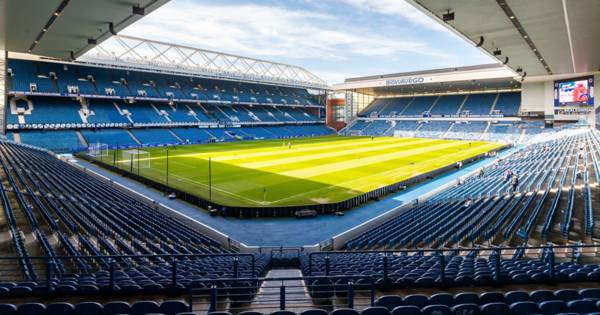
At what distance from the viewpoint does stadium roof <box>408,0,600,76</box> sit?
563 inches

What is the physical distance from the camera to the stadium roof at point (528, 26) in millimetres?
14297

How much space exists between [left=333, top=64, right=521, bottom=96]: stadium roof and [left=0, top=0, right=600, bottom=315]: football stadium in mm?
962

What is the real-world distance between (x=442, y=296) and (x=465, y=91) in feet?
302

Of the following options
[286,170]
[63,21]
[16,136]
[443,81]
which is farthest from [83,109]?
[443,81]

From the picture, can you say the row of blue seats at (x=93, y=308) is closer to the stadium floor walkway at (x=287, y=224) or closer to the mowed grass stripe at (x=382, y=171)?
the stadium floor walkway at (x=287, y=224)

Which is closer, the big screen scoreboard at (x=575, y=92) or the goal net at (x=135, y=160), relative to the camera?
the big screen scoreboard at (x=575, y=92)

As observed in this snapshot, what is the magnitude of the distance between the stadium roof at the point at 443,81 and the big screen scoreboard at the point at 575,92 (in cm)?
2482

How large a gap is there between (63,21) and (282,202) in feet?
52.3

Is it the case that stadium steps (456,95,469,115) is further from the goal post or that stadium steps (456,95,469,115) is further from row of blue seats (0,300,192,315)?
row of blue seats (0,300,192,315)

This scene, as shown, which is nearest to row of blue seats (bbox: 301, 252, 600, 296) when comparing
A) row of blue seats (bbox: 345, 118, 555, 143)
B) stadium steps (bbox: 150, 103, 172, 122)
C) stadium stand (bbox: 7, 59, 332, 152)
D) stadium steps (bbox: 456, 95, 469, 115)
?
stadium stand (bbox: 7, 59, 332, 152)

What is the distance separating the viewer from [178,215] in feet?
72.3

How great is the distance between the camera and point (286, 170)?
122 ft

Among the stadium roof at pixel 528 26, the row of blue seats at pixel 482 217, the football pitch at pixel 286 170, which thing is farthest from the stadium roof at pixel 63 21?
the row of blue seats at pixel 482 217

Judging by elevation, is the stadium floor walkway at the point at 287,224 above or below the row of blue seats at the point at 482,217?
below
